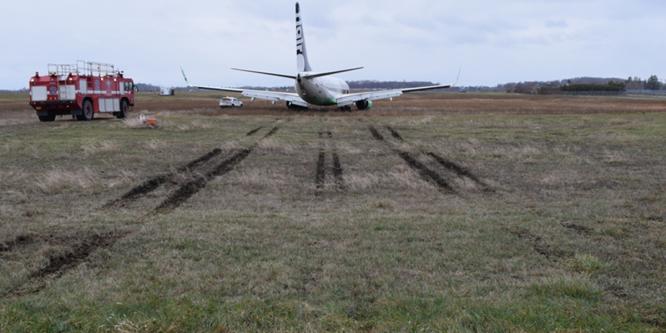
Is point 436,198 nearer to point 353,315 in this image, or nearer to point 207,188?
point 207,188

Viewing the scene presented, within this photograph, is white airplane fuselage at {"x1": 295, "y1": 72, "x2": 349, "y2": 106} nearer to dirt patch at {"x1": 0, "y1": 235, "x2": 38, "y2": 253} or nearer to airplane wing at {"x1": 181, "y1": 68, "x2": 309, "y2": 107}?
airplane wing at {"x1": 181, "y1": 68, "x2": 309, "y2": 107}

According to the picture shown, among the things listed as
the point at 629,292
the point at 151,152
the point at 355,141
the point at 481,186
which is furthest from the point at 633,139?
the point at 629,292

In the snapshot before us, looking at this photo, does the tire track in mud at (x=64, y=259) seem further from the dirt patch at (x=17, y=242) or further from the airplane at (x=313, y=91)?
the airplane at (x=313, y=91)

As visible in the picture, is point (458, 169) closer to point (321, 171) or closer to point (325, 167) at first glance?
point (325, 167)

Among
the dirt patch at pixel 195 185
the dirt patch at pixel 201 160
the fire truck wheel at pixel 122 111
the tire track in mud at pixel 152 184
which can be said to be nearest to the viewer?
the dirt patch at pixel 195 185

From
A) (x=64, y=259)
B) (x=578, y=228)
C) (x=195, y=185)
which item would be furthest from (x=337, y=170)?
(x=64, y=259)

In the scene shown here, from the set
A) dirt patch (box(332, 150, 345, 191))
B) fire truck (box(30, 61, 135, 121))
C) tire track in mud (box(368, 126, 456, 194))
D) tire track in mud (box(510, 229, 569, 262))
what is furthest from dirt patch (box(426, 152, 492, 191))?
fire truck (box(30, 61, 135, 121))

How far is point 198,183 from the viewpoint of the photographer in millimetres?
13094

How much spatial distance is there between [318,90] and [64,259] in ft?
127

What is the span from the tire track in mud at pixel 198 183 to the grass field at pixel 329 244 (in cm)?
5

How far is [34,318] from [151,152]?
45.6ft

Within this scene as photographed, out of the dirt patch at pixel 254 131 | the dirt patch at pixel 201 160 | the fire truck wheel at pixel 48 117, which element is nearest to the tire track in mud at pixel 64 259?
the dirt patch at pixel 201 160

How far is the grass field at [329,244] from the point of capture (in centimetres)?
517

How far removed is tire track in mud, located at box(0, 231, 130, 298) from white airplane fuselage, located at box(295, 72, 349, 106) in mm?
35307
